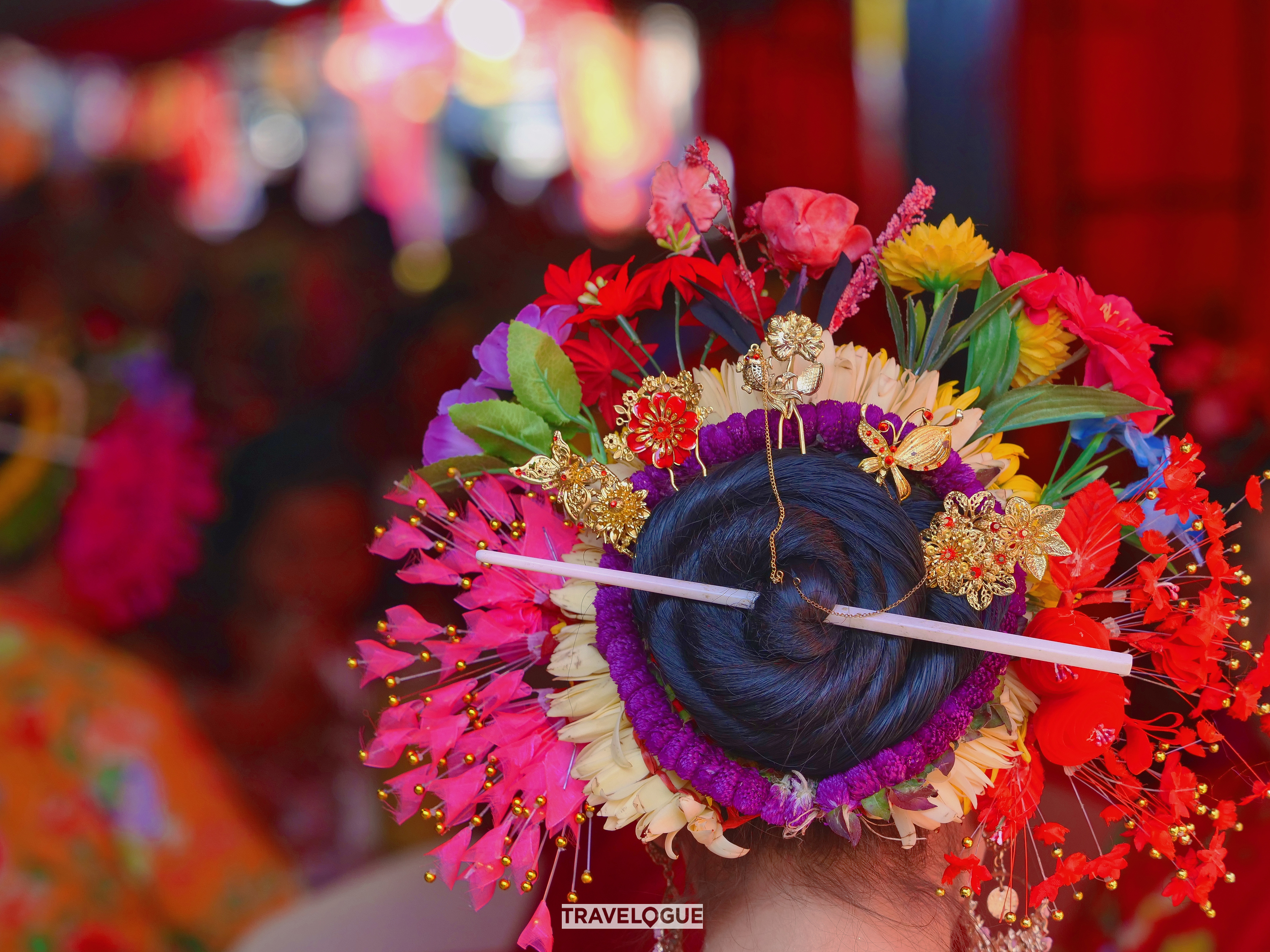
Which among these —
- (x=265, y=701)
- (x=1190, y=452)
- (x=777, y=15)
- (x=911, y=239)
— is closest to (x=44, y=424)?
(x=265, y=701)

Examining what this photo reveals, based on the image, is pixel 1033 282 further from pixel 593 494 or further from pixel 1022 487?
pixel 593 494

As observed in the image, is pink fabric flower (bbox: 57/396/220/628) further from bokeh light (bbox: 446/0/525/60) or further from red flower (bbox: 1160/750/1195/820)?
red flower (bbox: 1160/750/1195/820)

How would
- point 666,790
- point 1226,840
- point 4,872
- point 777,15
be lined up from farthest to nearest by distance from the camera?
point 777,15 < point 4,872 < point 1226,840 < point 666,790

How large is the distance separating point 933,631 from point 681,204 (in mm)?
415

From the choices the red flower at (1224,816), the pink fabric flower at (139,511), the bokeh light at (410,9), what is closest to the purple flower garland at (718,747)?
the red flower at (1224,816)

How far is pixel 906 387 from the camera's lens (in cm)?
79

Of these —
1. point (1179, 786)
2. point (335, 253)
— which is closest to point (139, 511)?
point (335, 253)

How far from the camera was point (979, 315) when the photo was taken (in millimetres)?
821

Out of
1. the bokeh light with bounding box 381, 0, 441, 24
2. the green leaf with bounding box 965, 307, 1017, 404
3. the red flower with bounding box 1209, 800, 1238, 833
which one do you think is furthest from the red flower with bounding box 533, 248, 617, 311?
the bokeh light with bounding box 381, 0, 441, 24

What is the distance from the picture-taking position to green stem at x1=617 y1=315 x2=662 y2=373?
0.87m

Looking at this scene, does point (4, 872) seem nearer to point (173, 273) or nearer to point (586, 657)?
point (173, 273)

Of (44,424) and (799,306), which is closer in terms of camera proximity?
(799,306)

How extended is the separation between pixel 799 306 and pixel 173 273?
8.08ft

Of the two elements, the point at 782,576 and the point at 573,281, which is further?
the point at 573,281
